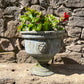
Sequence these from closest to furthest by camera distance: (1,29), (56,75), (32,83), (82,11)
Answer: (32,83) < (56,75) < (82,11) < (1,29)

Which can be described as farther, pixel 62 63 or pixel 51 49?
pixel 62 63

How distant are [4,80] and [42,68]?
55 centimetres

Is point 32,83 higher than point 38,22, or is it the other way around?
point 38,22

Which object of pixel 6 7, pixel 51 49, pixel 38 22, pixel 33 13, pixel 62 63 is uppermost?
pixel 6 7

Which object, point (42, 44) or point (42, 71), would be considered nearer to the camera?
point (42, 44)

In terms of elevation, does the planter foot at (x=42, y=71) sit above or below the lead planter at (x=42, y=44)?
below

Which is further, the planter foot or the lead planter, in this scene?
the planter foot

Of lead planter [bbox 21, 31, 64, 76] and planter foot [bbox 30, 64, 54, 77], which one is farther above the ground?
lead planter [bbox 21, 31, 64, 76]

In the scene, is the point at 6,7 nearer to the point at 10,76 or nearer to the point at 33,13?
the point at 33,13

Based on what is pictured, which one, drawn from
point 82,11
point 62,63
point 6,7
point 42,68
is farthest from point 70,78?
point 6,7

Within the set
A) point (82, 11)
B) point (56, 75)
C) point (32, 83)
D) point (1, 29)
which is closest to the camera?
point (32, 83)

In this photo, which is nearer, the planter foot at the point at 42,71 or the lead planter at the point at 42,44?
the lead planter at the point at 42,44

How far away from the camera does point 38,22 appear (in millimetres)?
1542

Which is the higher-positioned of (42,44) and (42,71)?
(42,44)
